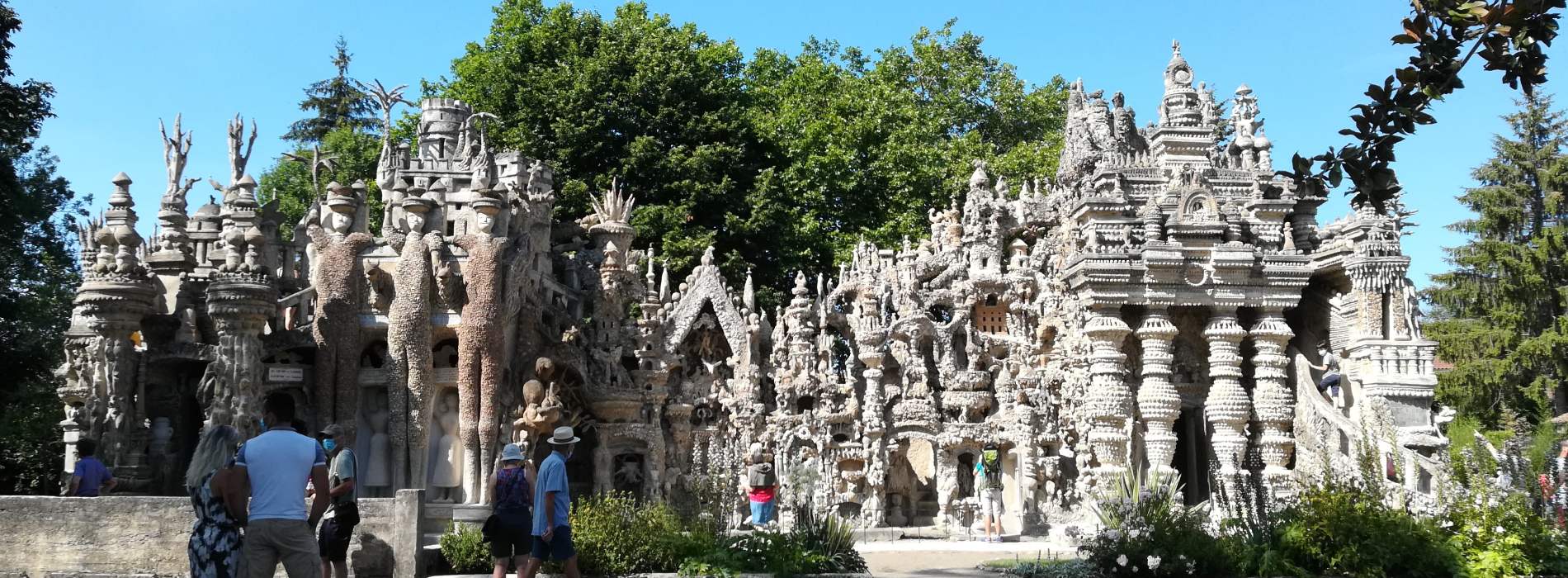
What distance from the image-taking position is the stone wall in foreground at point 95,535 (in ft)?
37.8

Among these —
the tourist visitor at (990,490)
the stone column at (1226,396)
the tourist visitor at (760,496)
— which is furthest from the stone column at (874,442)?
the stone column at (1226,396)

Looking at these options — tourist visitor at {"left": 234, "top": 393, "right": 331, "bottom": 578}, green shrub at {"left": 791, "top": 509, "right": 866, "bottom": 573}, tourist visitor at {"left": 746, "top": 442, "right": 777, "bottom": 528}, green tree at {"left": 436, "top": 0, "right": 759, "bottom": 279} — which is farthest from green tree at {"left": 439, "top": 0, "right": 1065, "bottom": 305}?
tourist visitor at {"left": 234, "top": 393, "right": 331, "bottom": 578}

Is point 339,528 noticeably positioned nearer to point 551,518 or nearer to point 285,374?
point 551,518

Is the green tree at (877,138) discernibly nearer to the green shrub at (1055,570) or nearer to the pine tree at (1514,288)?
the pine tree at (1514,288)

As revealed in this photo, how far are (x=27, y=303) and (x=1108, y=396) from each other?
23074mm

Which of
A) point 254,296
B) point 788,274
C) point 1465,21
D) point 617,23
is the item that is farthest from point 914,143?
point 1465,21

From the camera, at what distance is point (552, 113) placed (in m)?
28.0

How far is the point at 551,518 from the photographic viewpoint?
1006cm

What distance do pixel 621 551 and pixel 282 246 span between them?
10878mm

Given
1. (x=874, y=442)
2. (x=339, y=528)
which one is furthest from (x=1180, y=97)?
(x=339, y=528)

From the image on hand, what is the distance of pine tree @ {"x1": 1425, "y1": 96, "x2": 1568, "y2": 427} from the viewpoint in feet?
92.8

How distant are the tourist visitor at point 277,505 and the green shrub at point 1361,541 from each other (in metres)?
8.89

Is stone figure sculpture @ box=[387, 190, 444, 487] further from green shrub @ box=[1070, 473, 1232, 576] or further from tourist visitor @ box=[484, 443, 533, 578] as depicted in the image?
green shrub @ box=[1070, 473, 1232, 576]

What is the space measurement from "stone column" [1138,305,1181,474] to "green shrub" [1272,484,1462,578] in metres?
6.03
